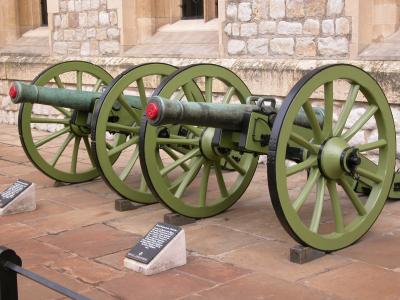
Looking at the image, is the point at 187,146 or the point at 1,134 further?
the point at 1,134

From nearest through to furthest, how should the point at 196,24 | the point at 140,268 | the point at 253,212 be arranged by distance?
1. the point at 140,268
2. the point at 253,212
3. the point at 196,24

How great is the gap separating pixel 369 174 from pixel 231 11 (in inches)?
128

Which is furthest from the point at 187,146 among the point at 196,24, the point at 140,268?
the point at 196,24

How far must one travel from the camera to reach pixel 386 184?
4227mm

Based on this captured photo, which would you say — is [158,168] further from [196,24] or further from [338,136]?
[196,24]

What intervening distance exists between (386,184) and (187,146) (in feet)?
4.90

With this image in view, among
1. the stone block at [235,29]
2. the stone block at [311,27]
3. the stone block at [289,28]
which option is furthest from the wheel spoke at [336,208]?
the stone block at [235,29]

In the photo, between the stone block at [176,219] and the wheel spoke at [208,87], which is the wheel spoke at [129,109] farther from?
the stone block at [176,219]

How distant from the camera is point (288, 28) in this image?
6488mm

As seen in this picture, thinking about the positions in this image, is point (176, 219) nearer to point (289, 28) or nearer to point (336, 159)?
point (336, 159)

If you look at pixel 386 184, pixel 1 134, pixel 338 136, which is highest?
pixel 338 136

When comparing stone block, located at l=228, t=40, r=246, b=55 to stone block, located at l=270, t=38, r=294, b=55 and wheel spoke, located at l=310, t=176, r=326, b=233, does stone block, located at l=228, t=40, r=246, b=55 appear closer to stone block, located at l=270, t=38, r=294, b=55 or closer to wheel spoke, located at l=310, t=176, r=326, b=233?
stone block, located at l=270, t=38, r=294, b=55

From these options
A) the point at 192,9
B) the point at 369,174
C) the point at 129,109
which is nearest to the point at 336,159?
the point at 369,174

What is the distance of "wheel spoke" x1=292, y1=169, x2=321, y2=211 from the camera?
3770mm
